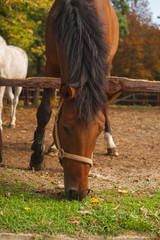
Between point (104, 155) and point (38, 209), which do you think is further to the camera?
point (104, 155)

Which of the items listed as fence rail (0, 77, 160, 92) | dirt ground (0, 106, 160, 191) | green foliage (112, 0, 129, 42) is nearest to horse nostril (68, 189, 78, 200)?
dirt ground (0, 106, 160, 191)

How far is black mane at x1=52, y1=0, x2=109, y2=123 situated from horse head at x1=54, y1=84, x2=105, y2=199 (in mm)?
67

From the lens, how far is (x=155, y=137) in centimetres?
748

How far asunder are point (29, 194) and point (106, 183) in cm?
114

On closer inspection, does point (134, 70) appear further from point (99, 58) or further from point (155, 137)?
point (99, 58)

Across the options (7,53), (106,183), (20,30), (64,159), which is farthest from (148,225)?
(20,30)

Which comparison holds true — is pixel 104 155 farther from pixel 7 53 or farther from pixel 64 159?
pixel 7 53

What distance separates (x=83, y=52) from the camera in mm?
2713

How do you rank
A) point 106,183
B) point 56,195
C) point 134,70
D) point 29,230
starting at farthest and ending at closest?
1. point 134,70
2. point 106,183
3. point 56,195
4. point 29,230

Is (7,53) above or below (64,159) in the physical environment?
above

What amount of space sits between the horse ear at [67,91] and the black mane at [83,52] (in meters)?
0.05

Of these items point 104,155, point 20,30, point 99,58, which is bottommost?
point 104,155

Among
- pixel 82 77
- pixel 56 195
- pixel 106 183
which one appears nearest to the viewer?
pixel 82 77

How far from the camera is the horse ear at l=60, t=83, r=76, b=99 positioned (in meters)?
2.47
